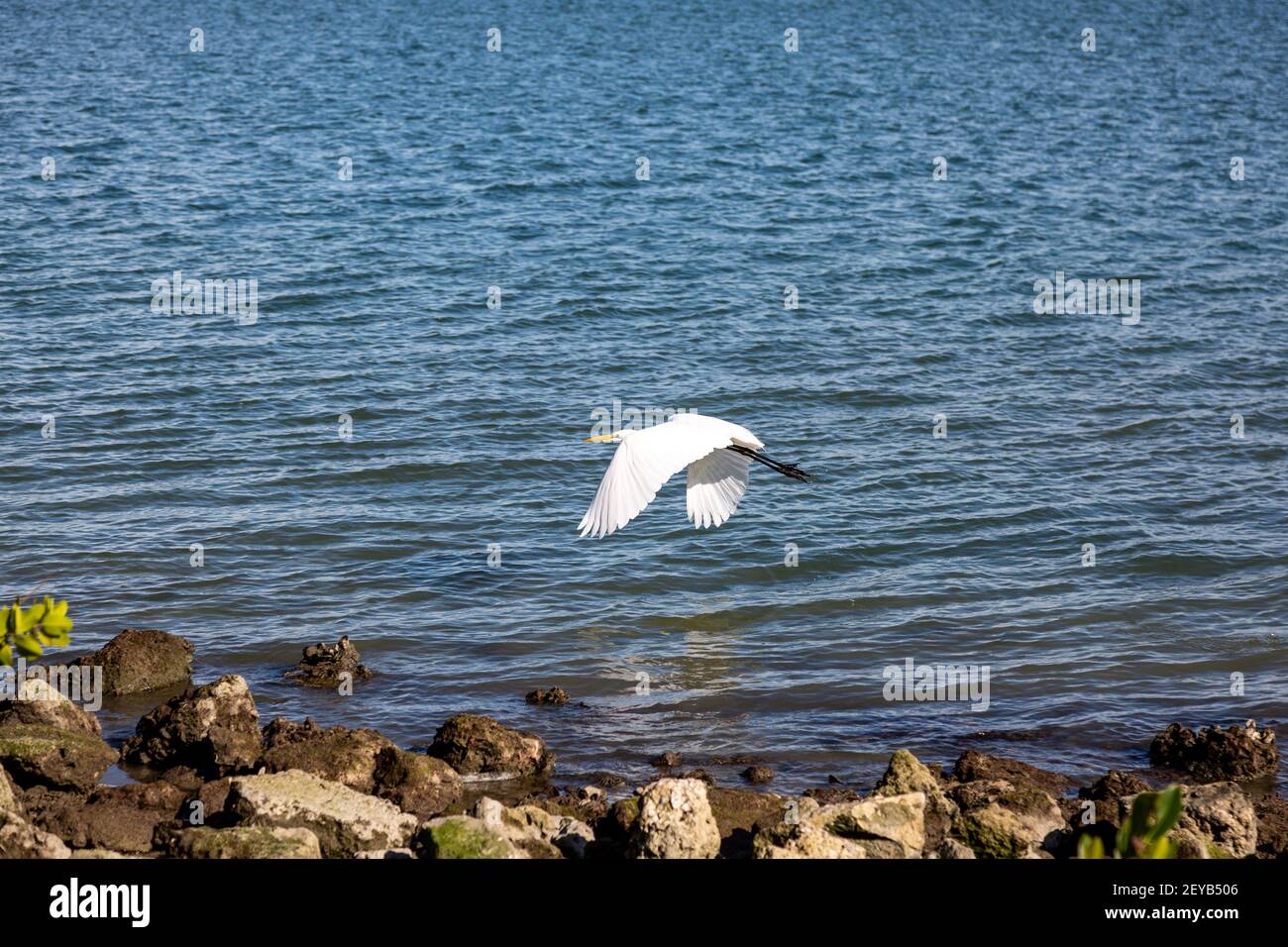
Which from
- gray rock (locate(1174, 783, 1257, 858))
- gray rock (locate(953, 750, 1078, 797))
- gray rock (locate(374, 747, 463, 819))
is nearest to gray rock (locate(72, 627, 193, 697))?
gray rock (locate(374, 747, 463, 819))

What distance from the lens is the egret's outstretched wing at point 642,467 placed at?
40.5ft

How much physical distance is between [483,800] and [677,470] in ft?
14.4

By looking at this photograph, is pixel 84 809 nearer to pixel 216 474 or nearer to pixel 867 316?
pixel 216 474

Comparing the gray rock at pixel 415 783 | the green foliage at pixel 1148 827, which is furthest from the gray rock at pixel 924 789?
the green foliage at pixel 1148 827

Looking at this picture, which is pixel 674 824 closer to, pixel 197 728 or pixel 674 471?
pixel 197 728

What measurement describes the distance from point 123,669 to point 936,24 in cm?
4689

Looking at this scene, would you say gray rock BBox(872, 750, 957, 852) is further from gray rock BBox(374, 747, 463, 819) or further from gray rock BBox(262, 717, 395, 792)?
gray rock BBox(262, 717, 395, 792)

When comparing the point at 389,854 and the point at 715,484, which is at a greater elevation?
the point at 715,484

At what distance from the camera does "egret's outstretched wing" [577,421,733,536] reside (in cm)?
1234

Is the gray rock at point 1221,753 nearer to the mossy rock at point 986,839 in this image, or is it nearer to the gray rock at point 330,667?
the mossy rock at point 986,839

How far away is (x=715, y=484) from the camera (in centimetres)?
1523

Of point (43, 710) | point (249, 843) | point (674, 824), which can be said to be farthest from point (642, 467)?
point (249, 843)

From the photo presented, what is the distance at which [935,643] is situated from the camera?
1443 centimetres

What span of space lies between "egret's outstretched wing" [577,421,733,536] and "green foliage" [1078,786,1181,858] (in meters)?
7.42
